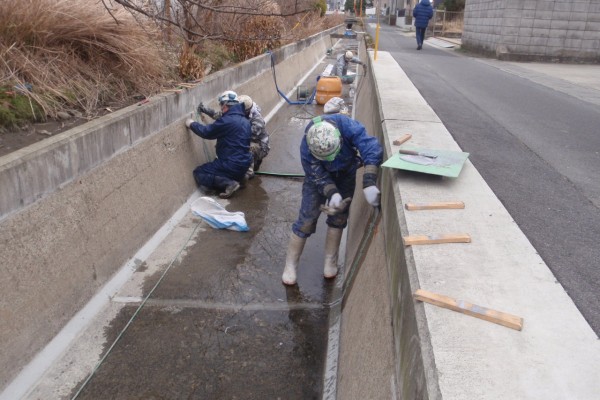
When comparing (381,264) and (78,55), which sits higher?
(78,55)

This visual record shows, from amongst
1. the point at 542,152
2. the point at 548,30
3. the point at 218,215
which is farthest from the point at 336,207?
the point at 548,30

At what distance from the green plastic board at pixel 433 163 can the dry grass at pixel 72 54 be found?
2926mm

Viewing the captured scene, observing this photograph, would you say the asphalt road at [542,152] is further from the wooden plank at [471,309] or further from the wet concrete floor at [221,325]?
the wet concrete floor at [221,325]

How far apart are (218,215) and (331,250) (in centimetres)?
177

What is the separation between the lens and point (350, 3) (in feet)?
286

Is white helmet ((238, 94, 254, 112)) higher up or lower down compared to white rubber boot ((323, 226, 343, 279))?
higher up

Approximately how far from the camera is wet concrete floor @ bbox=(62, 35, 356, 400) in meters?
3.75

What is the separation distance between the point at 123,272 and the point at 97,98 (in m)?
2.14

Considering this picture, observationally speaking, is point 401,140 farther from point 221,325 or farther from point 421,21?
point 421,21

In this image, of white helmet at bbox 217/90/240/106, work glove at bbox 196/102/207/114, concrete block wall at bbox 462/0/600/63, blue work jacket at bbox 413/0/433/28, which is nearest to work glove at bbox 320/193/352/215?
white helmet at bbox 217/90/240/106

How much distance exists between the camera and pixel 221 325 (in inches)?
173

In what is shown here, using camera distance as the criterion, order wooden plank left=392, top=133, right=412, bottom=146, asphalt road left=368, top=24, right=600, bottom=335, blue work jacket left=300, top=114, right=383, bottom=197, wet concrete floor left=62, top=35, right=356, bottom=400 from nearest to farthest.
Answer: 1. wet concrete floor left=62, top=35, right=356, bottom=400
2. asphalt road left=368, top=24, right=600, bottom=335
3. blue work jacket left=300, top=114, right=383, bottom=197
4. wooden plank left=392, top=133, right=412, bottom=146

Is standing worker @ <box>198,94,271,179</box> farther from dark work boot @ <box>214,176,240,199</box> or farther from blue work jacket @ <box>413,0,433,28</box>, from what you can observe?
blue work jacket @ <box>413,0,433,28</box>

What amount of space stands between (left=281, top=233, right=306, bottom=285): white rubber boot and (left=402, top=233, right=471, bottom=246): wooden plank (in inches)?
86.3
